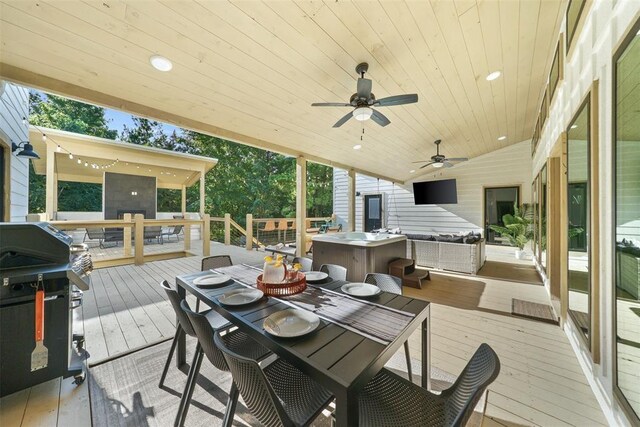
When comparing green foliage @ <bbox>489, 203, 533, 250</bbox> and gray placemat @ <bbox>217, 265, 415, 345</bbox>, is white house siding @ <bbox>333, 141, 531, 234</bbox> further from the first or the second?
gray placemat @ <bbox>217, 265, 415, 345</bbox>

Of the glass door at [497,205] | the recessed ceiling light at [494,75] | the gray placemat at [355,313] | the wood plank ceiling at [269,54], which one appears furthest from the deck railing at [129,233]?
the glass door at [497,205]

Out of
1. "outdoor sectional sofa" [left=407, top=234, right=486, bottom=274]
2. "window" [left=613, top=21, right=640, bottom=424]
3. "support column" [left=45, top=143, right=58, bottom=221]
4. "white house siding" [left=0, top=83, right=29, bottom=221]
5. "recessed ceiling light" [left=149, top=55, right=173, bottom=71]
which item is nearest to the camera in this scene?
"window" [left=613, top=21, right=640, bottom=424]

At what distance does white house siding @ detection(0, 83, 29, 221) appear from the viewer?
12.2 ft

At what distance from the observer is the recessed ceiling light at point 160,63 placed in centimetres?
242

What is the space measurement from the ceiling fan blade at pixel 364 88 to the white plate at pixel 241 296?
2.30 meters

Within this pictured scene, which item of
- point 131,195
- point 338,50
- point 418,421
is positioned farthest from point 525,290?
point 131,195

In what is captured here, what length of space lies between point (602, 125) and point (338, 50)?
225cm

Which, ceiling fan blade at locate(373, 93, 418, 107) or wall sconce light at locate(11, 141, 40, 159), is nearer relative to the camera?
ceiling fan blade at locate(373, 93, 418, 107)

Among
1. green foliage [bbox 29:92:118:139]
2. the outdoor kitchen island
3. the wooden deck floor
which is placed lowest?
the wooden deck floor

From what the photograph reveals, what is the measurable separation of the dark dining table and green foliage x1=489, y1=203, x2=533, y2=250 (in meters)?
6.61

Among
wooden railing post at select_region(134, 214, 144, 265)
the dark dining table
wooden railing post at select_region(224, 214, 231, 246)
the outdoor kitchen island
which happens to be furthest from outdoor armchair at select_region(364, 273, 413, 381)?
wooden railing post at select_region(224, 214, 231, 246)

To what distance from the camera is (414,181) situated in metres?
9.62

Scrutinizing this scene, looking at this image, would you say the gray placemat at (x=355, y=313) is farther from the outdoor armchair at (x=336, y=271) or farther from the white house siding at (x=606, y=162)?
the white house siding at (x=606, y=162)

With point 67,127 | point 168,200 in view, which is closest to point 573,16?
point 168,200
